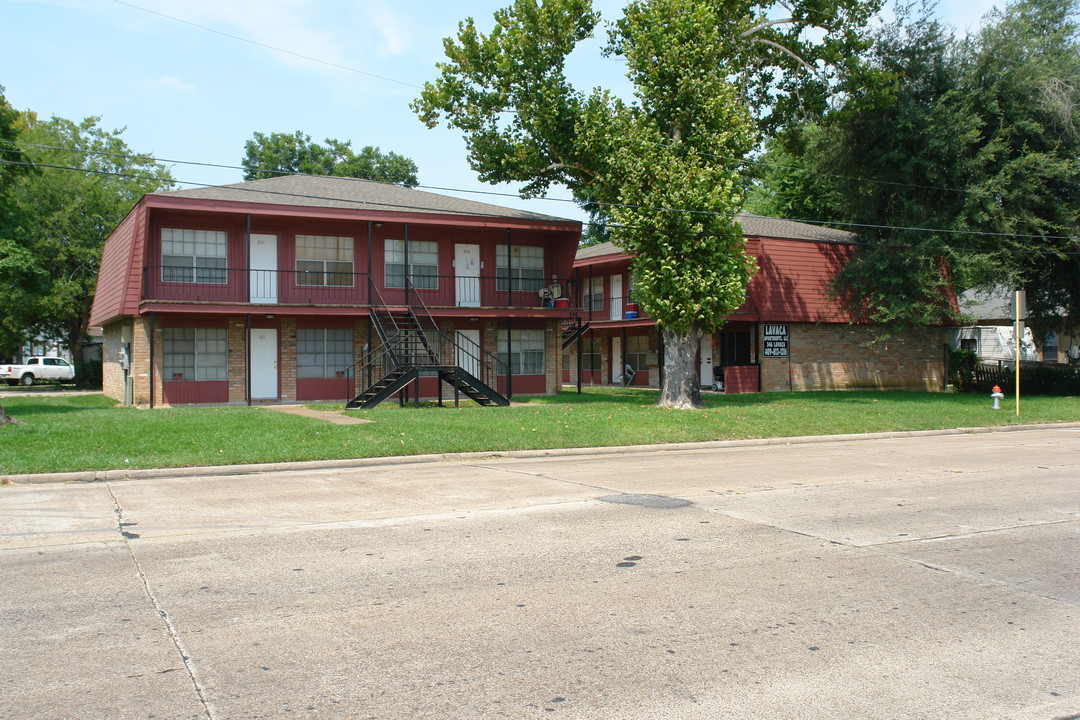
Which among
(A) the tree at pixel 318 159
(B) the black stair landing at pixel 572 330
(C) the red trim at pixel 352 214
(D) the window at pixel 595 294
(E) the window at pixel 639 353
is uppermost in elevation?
(A) the tree at pixel 318 159

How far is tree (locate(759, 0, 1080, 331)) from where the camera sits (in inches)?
1085

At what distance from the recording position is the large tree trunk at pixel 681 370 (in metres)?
24.0

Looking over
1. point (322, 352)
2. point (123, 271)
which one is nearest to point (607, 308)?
point (322, 352)

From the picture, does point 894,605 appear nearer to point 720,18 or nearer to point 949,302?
point 720,18

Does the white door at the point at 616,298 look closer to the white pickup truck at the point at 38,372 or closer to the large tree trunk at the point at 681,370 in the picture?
the large tree trunk at the point at 681,370

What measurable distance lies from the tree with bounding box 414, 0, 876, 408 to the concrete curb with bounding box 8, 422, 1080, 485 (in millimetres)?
5713

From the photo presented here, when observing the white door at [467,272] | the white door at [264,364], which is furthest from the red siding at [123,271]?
the white door at [467,272]

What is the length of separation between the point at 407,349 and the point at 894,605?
20.9 m

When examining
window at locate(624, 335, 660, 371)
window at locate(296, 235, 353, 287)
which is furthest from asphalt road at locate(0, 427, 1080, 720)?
window at locate(624, 335, 660, 371)

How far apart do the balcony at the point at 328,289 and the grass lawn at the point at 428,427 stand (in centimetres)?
392

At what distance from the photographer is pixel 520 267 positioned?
2942 centimetres

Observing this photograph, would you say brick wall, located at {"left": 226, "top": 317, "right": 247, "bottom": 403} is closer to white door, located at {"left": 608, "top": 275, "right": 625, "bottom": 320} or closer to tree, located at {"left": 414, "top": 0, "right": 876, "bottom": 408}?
tree, located at {"left": 414, "top": 0, "right": 876, "bottom": 408}

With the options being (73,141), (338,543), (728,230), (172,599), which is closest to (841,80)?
(728,230)

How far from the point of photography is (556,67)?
82.4 ft
